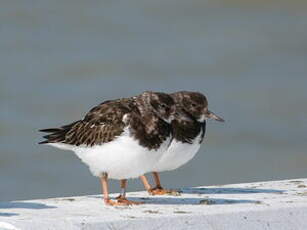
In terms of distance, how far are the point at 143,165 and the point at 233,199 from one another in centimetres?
138

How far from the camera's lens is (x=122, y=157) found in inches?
402

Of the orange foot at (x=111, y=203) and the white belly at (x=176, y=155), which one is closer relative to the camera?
the orange foot at (x=111, y=203)

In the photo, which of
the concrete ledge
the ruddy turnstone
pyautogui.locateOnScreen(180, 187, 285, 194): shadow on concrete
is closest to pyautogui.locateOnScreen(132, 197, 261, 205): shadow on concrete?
the concrete ledge

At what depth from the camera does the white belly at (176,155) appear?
11938 millimetres

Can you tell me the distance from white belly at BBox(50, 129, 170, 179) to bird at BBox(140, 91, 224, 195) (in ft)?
4.64

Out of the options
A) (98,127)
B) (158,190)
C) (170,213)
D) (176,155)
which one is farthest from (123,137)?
(158,190)

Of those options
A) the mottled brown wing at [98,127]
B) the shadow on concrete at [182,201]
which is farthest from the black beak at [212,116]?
the mottled brown wing at [98,127]

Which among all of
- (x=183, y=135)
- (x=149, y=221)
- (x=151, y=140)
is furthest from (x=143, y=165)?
(x=183, y=135)

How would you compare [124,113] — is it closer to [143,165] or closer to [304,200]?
[143,165]

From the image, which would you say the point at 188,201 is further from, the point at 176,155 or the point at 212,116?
the point at 212,116

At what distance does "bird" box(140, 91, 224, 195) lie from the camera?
11977 mm

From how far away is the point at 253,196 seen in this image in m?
11.3

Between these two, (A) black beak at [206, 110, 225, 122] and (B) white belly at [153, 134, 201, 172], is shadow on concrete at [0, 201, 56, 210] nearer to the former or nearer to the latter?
(B) white belly at [153, 134, 201, 172]

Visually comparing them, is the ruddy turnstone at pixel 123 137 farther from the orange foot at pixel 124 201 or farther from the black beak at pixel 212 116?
the black beak at pixel 212 116
